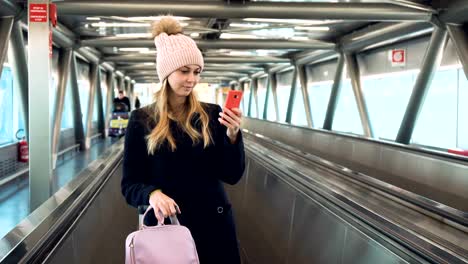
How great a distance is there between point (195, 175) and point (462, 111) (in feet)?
33.8

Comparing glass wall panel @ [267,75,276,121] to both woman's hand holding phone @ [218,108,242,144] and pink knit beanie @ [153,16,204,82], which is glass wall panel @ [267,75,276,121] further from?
woman's hand holding phone @ [218,108,242,144]

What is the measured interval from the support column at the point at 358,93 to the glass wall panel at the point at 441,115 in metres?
2.24

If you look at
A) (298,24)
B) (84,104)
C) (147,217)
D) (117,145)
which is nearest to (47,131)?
(117,145)

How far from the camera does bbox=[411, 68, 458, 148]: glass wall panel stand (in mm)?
11594

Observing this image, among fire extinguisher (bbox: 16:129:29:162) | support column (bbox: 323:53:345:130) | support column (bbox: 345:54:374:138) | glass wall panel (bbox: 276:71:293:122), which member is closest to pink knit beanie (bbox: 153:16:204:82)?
fire extinguisher (bbox: 16:129:29:162)

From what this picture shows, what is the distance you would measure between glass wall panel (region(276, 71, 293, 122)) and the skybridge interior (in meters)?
6.88

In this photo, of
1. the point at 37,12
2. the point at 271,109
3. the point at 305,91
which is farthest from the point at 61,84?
the point at 271,109

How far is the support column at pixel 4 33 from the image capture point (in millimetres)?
8383

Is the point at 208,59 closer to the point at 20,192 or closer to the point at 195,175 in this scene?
the point at 20,192

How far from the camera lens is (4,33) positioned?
27.9 feet

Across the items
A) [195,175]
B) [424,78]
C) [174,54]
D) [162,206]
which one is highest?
[424,78]

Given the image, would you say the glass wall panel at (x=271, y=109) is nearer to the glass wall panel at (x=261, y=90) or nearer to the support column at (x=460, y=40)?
the glass wall panel at (x=261, y=90)

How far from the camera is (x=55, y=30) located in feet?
39.7

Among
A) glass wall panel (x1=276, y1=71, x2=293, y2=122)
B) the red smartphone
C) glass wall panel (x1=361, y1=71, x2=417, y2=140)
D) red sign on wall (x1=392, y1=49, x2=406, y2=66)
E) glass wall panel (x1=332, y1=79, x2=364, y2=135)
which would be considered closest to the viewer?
the red smartphone
